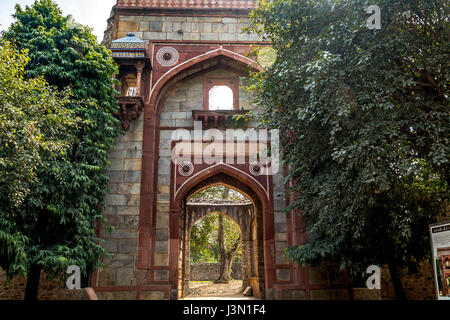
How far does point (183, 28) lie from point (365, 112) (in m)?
6.90

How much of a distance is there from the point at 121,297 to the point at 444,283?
263 inches

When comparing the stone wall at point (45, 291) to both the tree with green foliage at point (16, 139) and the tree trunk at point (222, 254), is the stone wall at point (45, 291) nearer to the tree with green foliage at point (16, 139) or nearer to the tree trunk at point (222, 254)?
the tree with green foliage at point (16, 139)

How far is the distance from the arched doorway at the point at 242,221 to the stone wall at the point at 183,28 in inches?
144

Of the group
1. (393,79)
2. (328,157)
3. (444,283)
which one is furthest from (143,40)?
(444,283)

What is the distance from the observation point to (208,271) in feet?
81.5

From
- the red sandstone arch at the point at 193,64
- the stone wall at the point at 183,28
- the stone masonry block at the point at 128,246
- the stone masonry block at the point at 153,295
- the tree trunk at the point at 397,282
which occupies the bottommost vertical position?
the stone masonry block at the point at 153,295

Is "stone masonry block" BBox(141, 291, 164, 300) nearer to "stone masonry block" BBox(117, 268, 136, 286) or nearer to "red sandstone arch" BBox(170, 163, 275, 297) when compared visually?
"stone masonry block" BBox(117, 268, 136, 286)

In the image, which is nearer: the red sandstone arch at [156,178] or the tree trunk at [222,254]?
the red sandstone arch at [156,178]

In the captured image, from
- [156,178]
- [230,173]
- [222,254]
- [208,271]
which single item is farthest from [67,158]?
[208,271]

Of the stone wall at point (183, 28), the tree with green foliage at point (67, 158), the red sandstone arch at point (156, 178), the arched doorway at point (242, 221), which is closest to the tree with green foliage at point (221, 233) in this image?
the arched doorway at point (242, 221)

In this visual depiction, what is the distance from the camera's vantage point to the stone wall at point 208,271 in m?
24.5
